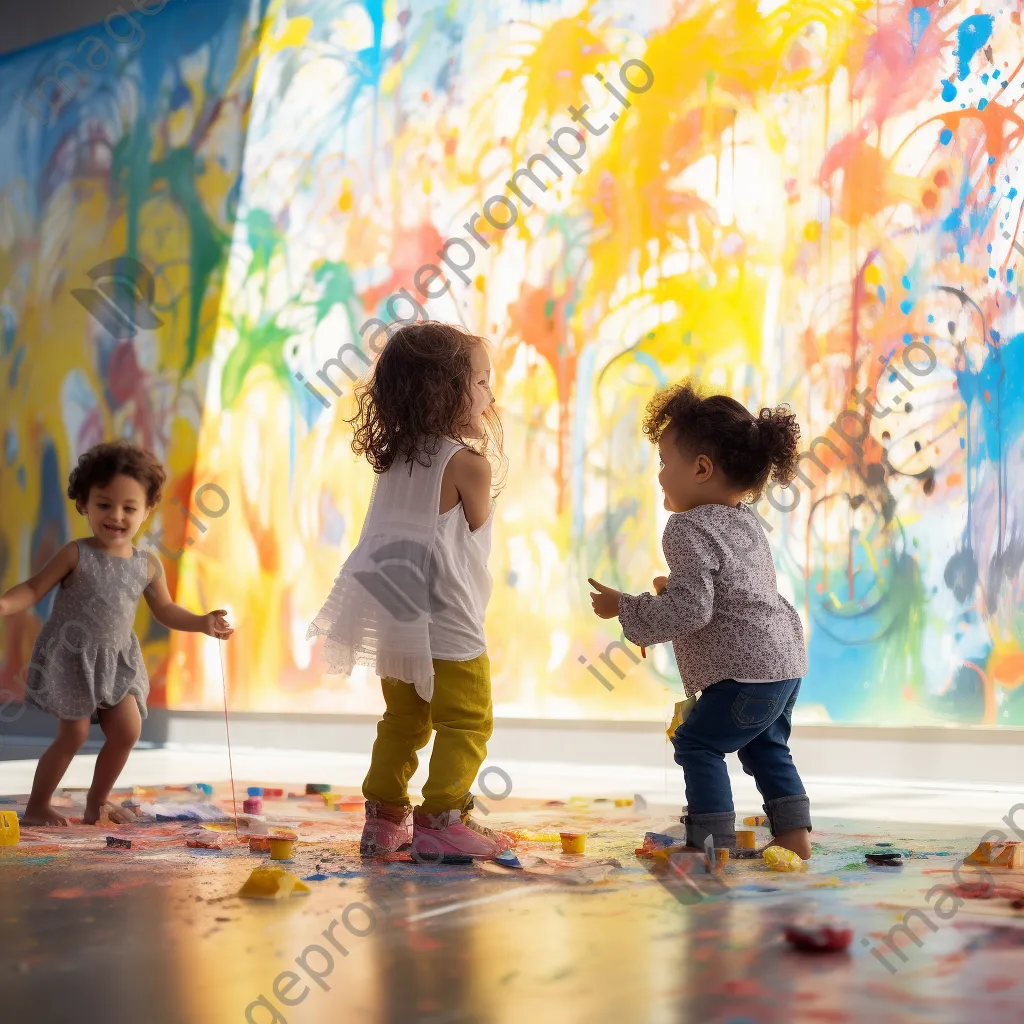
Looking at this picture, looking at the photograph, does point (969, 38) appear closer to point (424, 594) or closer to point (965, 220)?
point (965, 220)

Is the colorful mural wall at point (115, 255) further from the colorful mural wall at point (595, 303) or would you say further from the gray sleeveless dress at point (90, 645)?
the gray sleeveless dress at point (90, 645)

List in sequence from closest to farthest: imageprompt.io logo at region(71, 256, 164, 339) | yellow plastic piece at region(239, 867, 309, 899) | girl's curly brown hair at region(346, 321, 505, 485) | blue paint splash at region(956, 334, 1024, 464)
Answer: yellow plastic piece at region(239, 867, 309, 899) → girl's curly brown hair at region(346, 321, 505, 485) → blue paint splash at region(956, 334, 1024, 464) → imageprompt.io logo at region(71, 256, 164, 339)

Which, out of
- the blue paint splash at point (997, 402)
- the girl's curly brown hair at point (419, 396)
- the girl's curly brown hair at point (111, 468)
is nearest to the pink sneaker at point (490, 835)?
the girl's curly brown hair at point (419, 396)

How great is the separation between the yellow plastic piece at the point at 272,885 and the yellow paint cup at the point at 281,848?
0.86 feet

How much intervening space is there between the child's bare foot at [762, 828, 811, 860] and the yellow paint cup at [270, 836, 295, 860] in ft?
2.57

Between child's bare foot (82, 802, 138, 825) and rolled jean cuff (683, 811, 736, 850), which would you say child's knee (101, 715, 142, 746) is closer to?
child's bare foot (82, 802, 138, 825)

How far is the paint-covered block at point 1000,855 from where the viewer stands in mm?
1902

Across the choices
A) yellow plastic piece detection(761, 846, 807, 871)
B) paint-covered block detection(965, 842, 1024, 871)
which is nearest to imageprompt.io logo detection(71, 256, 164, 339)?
yellow plastic piece detection(761, 846, 807, 871)

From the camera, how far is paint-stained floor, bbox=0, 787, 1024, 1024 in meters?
1.15

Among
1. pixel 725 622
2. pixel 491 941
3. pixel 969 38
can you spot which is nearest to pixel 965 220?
pixel 969 38

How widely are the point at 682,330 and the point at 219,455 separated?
1.88 metres

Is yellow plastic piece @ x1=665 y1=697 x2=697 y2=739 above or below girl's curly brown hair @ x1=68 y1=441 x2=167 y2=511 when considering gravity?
below

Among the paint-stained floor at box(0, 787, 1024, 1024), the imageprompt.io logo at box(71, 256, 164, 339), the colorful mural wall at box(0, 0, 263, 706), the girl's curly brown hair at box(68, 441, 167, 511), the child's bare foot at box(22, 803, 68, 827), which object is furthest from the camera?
the imageprompt.io logo at box(71, 256, 164, 339)

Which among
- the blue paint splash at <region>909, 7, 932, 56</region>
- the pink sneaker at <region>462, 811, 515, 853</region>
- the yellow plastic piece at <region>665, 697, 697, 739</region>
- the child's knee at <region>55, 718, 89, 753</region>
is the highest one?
the blue paint splash at <region>909, 7, 932, 56</region>
